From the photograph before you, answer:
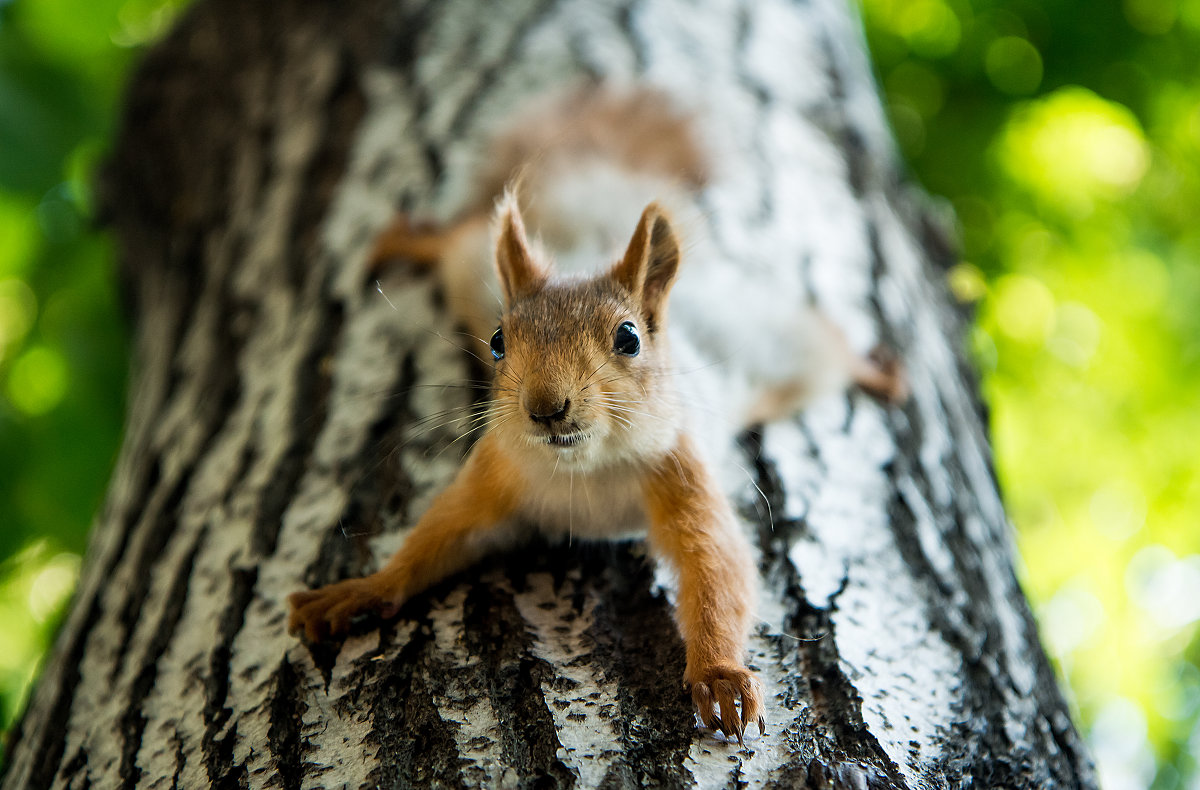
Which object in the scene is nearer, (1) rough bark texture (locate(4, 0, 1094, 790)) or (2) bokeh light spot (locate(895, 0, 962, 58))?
(1) rough bark texture (locate(4, 0, 1094, 790))

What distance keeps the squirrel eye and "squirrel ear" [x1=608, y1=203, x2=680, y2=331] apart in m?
0.21

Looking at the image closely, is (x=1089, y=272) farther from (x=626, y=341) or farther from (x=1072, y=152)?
(x=626, y=341)

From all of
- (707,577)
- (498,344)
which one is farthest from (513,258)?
(707,577)

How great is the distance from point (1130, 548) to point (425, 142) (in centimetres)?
275

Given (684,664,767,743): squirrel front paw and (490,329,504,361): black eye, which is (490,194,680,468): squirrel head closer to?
(490,329,504,361): black eye

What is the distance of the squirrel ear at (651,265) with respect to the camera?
147cm

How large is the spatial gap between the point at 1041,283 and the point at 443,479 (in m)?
2.44

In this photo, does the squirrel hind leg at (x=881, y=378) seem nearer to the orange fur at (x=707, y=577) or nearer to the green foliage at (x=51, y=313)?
the orange fur at (x=707, y=577)

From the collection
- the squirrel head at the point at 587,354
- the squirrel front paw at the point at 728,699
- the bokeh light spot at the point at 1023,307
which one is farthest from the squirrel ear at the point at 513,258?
the bokeh light spot at the point at 1023,307

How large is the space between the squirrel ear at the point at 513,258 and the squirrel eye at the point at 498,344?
0.09 metres

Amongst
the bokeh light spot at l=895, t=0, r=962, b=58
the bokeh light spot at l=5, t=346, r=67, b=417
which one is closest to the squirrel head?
the bokeh light spot at l=5, t=346, r=67, b=417

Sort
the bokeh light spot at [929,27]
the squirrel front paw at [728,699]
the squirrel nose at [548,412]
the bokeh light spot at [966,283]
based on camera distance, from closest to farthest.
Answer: the squirrel front paw at [728,699], the squirrel nose at [548,412], the bokeh light spot at [966,283], the bokeh light spot at [929,27]

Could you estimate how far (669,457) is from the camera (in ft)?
4.90

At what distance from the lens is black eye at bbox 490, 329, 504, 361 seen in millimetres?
1492
